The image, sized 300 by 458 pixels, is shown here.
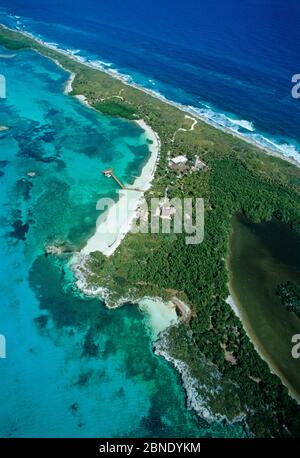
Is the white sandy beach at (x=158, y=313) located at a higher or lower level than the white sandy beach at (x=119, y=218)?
lower

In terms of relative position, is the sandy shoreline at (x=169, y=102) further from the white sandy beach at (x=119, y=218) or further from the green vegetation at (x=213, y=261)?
the white sandy beach at (x=119, y=218)

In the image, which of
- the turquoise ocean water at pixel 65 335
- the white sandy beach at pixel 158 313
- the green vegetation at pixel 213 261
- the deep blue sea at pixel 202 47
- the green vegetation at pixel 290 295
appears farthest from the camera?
the deep blue sea at pixel 202 47

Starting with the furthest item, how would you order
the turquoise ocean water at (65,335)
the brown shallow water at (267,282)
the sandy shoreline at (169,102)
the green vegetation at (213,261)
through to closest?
the sandy shoreline at (169,102) → the brown shallow water at (267,282) → the green vegetation at (213,261) → the turquoise ocean water at (65,335)

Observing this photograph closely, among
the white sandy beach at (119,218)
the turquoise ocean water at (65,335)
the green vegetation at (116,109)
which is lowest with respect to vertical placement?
the turquoise ocean water at (65,335)

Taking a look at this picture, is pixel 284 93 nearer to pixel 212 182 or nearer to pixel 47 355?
pixel 212 182

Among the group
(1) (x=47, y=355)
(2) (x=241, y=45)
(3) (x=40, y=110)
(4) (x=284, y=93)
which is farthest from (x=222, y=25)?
(1) (x=47, y=355)

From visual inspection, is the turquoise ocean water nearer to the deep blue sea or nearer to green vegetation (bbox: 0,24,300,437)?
green vegetation (bbox: 0,24,300,437)

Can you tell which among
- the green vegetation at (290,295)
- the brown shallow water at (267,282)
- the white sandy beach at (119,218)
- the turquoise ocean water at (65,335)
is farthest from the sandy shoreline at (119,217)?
the green vegetation at (290,295)

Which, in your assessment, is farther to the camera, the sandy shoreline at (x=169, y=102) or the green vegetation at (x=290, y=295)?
the sandy shoreline at (x=169, y=102)
